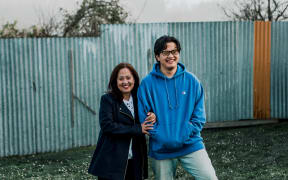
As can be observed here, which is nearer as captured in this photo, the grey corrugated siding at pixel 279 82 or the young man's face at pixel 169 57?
the young man's face at pixel 169 57

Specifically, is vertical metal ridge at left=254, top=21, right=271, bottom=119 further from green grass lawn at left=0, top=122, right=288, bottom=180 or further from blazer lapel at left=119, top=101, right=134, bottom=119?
blazer lapel at left=119, top=101, right=134, bottom=119

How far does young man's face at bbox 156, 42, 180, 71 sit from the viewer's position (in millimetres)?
3455

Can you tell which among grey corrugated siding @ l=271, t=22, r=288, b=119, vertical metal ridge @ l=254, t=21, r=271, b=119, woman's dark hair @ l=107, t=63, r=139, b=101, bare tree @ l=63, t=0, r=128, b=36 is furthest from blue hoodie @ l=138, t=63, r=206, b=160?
bare tree @ l=63, t=0, r=128, b=36

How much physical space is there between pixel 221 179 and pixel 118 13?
30.5 ft

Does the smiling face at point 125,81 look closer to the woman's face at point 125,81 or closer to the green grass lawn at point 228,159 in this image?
the woman's face at point 125,81

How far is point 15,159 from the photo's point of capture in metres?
8.30

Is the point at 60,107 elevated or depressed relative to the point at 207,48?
depressed

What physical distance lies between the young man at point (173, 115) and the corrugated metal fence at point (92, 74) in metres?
5.51

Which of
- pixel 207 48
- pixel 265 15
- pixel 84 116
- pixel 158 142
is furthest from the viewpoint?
pixel 265 15

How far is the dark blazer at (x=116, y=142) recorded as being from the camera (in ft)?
11.5

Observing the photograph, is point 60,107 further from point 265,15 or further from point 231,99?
point 265,15

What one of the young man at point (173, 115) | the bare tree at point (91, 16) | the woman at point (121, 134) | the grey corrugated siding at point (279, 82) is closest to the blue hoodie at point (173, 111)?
the young man at point (173, 115)

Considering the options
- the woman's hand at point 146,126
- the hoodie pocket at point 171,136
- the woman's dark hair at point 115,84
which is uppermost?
the woman's dark hair at point 115,84

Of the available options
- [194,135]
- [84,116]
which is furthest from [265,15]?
[194,135]
